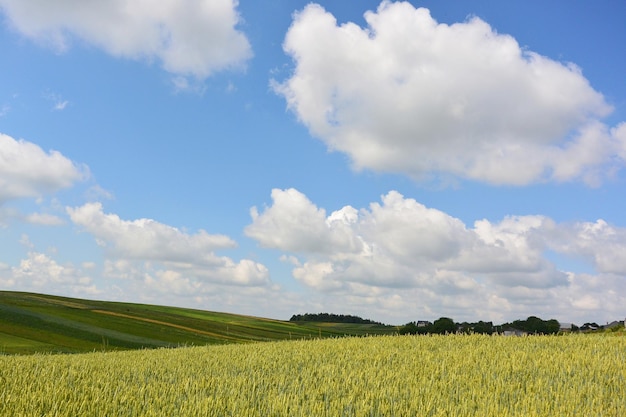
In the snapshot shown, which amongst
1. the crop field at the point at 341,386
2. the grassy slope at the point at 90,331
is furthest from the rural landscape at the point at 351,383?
the grassy slope at the point at 90,331

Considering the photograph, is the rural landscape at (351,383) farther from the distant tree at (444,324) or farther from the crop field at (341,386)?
the distant tree at (444,324)

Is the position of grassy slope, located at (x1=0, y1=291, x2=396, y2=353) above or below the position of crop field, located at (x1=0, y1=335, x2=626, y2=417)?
below

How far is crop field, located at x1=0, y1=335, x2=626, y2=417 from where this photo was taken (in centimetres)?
684

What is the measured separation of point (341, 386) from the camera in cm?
862

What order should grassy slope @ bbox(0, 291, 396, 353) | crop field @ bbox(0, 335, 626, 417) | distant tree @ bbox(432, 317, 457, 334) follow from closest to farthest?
crop field @ bbox(0, 335, 626, 417), grassy slope @ bbox(0, 291, 396, 353), distant tree @ bbox(432, 317, 457, 334)

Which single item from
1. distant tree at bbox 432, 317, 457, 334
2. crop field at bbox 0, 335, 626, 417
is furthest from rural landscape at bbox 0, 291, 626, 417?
distant tree at bbox 432, 317, 457, 334

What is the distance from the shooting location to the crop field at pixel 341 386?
22.4 ft

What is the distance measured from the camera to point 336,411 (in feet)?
21.2

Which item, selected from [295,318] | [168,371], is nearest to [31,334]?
[168,371]

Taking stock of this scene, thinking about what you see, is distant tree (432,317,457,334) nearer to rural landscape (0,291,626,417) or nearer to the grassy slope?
the grassy slope

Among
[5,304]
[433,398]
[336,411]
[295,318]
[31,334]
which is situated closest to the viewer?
[336,411]

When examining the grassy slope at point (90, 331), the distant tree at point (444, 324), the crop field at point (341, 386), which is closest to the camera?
the crop field at point (341, 386)

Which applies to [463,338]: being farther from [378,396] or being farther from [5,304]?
[5,304]

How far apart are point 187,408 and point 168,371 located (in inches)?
192
